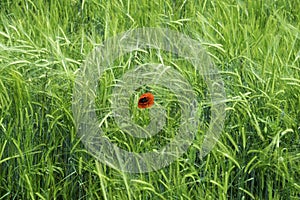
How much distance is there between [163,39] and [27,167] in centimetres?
77

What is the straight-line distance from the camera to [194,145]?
2.29 m

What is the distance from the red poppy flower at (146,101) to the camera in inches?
92.5

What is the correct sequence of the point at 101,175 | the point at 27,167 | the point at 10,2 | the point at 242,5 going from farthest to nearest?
the point at 10,2 < the point at 242,5 < the point at 27,167 < the point at 101,175

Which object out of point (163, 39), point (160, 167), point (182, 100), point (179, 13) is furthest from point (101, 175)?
point (179, 13)

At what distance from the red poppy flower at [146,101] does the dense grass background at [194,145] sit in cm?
21

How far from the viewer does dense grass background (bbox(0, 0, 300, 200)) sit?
2289mm

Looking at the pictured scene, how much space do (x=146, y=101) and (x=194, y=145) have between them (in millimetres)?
220

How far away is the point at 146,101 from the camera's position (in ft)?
7.74

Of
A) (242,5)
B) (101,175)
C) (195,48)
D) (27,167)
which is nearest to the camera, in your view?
(101,175)

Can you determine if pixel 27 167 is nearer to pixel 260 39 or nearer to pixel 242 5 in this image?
pixel 260 39

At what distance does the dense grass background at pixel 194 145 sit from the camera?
90.1 inches

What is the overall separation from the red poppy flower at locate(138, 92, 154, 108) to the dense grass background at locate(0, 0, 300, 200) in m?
0.21

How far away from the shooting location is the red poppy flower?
Answer: 2350mm

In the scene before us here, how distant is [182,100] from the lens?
2.45 m
